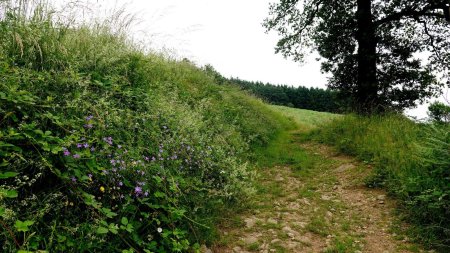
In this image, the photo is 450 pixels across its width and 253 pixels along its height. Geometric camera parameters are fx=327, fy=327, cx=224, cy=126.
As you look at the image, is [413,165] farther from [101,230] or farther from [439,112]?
[101,230]

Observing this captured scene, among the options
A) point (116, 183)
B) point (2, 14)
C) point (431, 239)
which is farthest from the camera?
point (2, 14)

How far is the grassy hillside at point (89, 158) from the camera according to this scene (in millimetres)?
2725

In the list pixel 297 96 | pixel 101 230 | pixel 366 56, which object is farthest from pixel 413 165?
pixel 297 96

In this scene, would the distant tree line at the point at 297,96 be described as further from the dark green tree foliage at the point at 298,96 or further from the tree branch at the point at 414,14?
the tree branch at the point at 414,14

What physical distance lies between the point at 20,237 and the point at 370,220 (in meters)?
4.59

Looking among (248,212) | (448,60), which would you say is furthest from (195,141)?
(448,60)

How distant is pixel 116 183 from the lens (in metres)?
3.29

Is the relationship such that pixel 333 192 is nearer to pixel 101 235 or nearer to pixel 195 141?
pixel 195 141

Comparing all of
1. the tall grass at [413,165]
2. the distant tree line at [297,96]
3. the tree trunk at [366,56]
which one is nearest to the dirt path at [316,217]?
the tall grass at [413,165]

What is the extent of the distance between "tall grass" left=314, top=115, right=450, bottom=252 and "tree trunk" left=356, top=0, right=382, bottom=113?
9.40ft

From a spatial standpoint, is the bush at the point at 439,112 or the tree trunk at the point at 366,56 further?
the tree trunk at the point at 366,56

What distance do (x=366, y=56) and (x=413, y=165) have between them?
7.13 m

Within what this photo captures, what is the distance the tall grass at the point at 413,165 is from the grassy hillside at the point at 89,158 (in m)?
2.54

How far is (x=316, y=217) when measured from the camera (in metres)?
5.10
